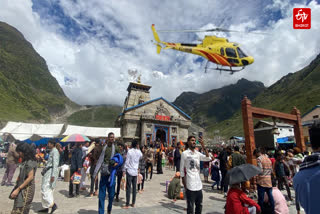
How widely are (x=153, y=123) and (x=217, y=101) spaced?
136385mm

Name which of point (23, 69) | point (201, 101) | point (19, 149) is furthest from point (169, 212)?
point (201, 101)

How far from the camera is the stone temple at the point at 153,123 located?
85.9 ft

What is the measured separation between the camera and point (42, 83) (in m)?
96.6

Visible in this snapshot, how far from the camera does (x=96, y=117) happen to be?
352 feet

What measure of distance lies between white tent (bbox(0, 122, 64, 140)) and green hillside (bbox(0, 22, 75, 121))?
46759 millimetres

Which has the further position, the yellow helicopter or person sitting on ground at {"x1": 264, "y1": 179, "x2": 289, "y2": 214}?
the yellow helicopter

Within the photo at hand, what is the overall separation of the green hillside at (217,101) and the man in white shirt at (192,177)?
126424 mm

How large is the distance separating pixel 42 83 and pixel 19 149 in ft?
367

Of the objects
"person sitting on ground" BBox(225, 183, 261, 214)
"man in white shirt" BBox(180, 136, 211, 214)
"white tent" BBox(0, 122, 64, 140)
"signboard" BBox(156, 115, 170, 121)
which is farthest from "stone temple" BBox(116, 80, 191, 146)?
"person sitting on ground" BBox(225, 183, 261, 214)

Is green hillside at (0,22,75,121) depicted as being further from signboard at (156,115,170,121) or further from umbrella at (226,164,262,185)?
umbrella at (226,164,262,185)

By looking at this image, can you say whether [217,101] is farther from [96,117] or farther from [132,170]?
[132,170]

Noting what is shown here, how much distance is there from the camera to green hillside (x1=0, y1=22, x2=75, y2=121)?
64312mm

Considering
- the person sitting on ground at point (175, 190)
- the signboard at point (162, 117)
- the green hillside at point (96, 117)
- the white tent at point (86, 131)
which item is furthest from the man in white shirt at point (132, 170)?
the green hillside at point (96, 117)

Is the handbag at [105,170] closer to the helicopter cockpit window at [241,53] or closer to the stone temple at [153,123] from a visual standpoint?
the helicopter cockpit window at [241,53]
